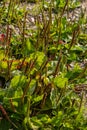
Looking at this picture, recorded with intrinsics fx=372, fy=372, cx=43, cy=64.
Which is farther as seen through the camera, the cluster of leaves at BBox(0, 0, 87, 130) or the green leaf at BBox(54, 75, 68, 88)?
the green leaf at BBox(54, 75, 68, 88)

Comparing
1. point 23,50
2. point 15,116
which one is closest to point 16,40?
point 23,50

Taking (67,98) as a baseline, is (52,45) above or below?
above

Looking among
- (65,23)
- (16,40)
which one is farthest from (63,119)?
(65,23)

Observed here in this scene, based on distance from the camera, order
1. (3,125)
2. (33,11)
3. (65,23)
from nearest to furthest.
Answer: (3,125) < (65,23) < (33,11)

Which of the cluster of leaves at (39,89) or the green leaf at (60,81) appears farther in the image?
the green leaf at (60,81)

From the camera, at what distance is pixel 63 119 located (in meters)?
2.37

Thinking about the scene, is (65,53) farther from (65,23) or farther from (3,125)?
(3,125)

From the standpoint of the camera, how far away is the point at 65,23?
10.7 feet

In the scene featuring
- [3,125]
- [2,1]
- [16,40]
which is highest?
[2,1]

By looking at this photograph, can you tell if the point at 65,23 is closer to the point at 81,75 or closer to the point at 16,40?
the point at 16,40

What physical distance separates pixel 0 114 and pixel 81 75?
652 millimetres

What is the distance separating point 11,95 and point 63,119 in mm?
366

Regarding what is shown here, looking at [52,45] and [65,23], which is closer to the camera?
[52,45]

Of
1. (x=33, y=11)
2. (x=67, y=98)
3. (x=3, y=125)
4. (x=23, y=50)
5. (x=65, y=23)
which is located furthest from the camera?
(x=33, y=11)
